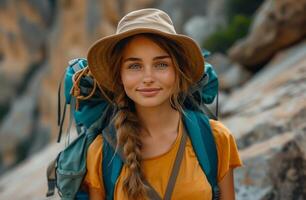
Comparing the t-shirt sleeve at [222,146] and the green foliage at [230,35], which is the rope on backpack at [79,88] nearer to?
the t-shirt sleeve at [222,146]

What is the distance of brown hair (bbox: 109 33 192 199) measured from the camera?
2.23m

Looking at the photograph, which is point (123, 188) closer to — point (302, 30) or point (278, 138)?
point (278, 138)

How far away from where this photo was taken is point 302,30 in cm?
711

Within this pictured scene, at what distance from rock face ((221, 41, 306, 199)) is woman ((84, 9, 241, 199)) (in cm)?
116

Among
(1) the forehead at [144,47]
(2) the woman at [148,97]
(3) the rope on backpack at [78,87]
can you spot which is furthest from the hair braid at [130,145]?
(1) the forehead at [144,47]

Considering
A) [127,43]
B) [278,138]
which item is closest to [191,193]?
[127,43]

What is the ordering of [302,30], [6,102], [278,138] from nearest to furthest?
1. [278,138]
2. [302,30]
3. [6,102]

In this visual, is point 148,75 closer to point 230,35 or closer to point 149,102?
point 149,102

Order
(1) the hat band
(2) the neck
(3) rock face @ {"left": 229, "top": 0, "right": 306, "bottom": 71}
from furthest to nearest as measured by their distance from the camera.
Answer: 1. (3) rock face @ {"left": 229, "top": 0, "right": 306, "bottom": 71}
2. (2) the neck
3. (1) the hat band

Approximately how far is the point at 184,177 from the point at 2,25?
2263 cm

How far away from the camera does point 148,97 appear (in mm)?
2289

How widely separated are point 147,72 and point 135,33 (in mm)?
151

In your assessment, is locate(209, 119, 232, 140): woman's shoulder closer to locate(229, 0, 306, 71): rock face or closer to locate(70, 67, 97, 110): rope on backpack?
locate(70, 67, 97, 110): rope on backpack

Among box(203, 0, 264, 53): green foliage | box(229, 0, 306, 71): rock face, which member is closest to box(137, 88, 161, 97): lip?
box(229, 0, 306, 71): rock face
